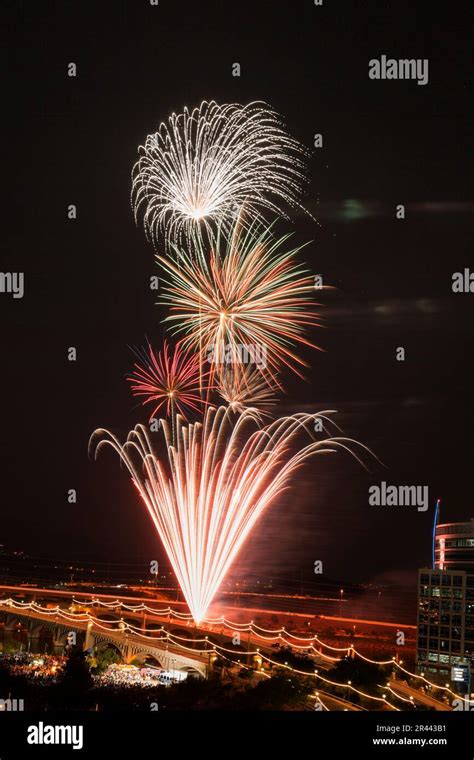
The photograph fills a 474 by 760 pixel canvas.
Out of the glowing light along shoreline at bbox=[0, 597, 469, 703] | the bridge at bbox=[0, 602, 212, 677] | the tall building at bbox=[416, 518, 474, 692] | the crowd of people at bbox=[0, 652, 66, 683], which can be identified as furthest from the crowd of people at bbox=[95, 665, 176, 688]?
the tall building at bbox=[416, 518, 474, 692]

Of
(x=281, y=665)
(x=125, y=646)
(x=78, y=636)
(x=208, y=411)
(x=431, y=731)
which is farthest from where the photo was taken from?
(x=78, y=636)

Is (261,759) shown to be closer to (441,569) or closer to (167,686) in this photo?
(167,686)

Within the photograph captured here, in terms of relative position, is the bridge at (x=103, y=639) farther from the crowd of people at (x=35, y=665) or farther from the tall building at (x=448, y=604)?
the tall building at (x=448, y=604)

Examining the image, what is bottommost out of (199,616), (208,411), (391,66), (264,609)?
(264,609)

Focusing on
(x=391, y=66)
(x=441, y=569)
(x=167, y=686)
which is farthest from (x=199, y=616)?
(x=441, y=569)

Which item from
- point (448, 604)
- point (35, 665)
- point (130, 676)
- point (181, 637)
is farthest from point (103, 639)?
point (448, 604)

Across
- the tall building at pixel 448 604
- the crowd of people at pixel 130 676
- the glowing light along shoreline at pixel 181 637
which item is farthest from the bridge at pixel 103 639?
the tall building at pixel 448 604

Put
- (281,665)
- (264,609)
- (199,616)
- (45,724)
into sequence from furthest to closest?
1. (264,609)
2. (281,665)
3. (199,616)
4. (45,724)

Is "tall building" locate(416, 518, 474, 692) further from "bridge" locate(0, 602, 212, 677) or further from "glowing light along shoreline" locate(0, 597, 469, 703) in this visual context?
"bridge" locate(0, 602, 212, 677)
